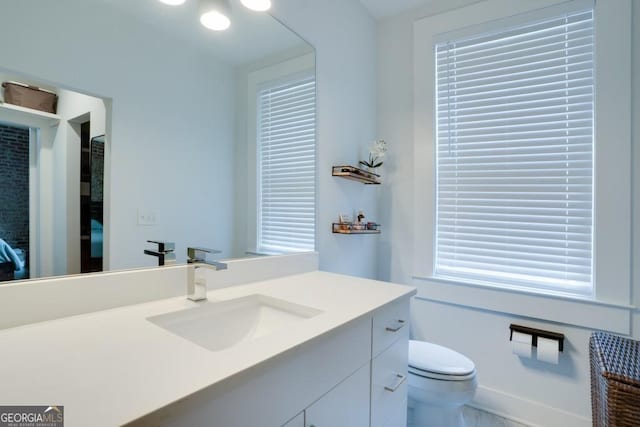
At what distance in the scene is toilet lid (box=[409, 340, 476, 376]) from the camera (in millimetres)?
1389

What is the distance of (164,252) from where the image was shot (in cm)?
102

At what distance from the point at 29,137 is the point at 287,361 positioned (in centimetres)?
85

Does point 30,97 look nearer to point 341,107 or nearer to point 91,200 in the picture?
point 91,200

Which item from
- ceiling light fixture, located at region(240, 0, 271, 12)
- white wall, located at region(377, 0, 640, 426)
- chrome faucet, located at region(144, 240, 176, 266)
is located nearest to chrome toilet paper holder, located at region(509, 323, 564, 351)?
white wall, located at region(377, 0, 640, 426)

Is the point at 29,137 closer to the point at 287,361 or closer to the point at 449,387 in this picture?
the point at 287,361

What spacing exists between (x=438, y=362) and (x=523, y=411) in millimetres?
769

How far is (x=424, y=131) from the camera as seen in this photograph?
204 centimetres

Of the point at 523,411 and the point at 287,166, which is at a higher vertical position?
the point at 287,166

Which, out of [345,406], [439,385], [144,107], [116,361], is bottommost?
[439,385]

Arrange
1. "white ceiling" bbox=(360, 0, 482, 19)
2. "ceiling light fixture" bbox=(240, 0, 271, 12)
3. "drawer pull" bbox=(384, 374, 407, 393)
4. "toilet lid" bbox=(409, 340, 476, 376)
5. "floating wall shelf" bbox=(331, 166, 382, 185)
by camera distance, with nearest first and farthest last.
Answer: "drawer pull" bbox=(384, 374, 407, 393)
"ceiling light fixture" bbox=(240, 0, 271, 12)
"toilet lid" bbox=(409, 340, 476, 376)
"floating wall shelf" bbox=(331, 166, 382, 185)
"white ceiling" bbox=(360, 0, 482, 19)

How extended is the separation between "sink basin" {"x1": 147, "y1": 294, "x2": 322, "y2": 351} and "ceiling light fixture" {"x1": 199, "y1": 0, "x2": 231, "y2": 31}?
3.43ft

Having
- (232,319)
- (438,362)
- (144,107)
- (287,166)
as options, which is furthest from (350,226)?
(144,107)

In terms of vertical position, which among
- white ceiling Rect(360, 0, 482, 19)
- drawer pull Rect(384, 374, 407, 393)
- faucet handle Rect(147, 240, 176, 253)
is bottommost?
drawer pull Rect(384, 374, 407, 393)

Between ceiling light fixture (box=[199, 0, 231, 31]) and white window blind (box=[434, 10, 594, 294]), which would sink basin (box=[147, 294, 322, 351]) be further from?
white window blind (box=[434, 10, 594, 294])
